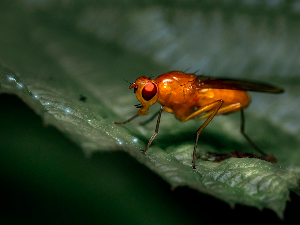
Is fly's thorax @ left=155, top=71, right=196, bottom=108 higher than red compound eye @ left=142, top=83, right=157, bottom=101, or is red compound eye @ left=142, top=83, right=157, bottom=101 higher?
fly's thorax @ left=155, top=71, right=196, bottom=108

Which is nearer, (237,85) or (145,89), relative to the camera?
(145,89)

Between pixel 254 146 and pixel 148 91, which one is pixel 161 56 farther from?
pixel 254 146

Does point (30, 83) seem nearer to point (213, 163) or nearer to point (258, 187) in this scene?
point (213, 163)

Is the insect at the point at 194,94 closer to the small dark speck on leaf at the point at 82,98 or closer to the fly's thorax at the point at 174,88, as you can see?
the fly's thorax at the point at 174,88

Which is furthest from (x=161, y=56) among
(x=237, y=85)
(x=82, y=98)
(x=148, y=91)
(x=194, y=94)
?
(x=82, y=98)

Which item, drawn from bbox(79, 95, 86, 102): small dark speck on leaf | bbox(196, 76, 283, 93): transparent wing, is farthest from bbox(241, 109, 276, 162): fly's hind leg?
bbox(79, 95, 86, 102): small dark speck on leaf

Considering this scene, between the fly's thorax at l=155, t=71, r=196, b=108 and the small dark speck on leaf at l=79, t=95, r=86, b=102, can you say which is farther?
the fly's thorax at l=155, t=71, r=196, b=108

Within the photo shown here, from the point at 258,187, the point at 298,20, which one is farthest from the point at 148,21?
the point at 258,187

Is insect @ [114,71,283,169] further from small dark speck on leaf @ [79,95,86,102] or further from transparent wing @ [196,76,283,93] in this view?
small dark speck on leaf @ [79,95,86,102]
